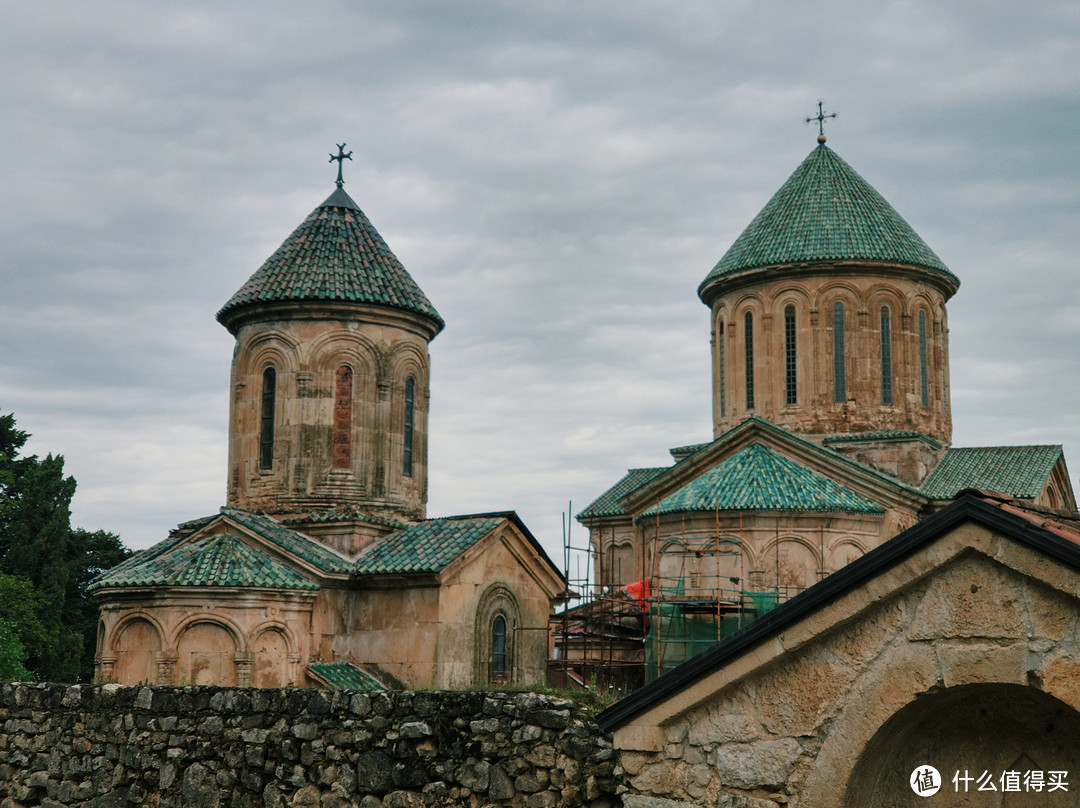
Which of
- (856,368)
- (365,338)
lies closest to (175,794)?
(365,338)

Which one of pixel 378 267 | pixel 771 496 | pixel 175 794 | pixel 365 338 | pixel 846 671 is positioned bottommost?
pixel 175 794

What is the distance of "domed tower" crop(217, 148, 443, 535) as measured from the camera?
63.1ft

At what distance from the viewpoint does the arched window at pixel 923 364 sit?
74.8ft

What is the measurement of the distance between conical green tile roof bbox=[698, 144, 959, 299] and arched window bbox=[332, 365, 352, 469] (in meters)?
8.04

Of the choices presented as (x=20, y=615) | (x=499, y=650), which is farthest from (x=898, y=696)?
(x=20, y=615)

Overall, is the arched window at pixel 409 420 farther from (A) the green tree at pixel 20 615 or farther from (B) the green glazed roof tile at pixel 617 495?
(A) the green tree at pixel 20 615

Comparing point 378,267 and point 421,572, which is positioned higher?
point 378,267

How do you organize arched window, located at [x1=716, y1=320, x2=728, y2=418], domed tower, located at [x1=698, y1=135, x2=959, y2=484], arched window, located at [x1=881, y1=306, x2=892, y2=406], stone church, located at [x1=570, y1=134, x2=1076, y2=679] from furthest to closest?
1. arched window, located at [x1=716, y1=320, x2=728, y2=418]
2. arched window, located at [x1=881, y1=306, x2=892, y2=406]
3. domed tower, located at [x1=698, y1=135, x2=959, y2=484]
4. stone church, located at [x1=570, y1=134, x2=1076, y2=679]

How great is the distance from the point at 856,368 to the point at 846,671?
59.6ft

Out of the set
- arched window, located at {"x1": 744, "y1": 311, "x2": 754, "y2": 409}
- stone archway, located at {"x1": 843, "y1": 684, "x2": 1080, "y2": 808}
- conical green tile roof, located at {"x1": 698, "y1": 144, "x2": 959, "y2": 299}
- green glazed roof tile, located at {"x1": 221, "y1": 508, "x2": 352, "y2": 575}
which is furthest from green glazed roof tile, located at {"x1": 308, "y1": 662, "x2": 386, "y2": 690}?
stone archway, located at {"x1": 843, "y1": 684, "x2": 1080, "y2": 808}

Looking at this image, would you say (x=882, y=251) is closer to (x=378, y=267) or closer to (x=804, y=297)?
(x=804, y=297)

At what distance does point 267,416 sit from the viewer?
64.6ft

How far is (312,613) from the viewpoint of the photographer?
56.7 feet

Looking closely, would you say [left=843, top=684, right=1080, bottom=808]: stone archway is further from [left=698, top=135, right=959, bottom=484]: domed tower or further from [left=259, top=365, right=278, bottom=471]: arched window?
[left=698, top=135, right=959, bottom=484]: domed tower
